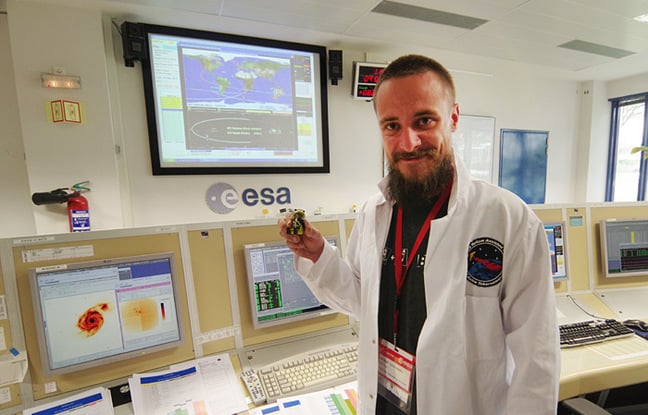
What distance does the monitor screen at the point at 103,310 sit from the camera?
1.07 meters

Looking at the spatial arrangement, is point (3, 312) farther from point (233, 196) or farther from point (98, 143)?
point (233, 196)

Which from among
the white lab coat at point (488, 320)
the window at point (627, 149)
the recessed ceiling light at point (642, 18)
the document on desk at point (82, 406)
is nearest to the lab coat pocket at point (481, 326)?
the white lab coat at point (488, 320)

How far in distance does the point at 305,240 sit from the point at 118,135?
6.87ft

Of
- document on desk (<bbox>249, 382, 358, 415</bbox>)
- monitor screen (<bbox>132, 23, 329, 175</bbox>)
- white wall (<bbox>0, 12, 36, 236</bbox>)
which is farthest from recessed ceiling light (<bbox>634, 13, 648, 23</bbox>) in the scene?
white wall (<bbox>0, 12, 36, 236</bbox>)

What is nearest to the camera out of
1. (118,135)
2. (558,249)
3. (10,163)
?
(558,249)

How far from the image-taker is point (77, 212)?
211 cm

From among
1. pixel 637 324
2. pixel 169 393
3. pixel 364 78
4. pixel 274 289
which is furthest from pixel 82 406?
pixel 364 78

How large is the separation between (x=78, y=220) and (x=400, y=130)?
Answer: 7.47 feet

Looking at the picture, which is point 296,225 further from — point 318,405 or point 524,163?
point 524,163

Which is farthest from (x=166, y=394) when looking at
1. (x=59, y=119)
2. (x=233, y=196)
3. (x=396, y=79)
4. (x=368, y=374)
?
(x=59, y=119)

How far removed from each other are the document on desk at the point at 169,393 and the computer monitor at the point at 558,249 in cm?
194

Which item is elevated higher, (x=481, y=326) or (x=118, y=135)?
(x=118, y=135)

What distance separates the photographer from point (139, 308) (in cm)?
118

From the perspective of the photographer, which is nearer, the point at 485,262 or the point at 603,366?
the point at 485,262
